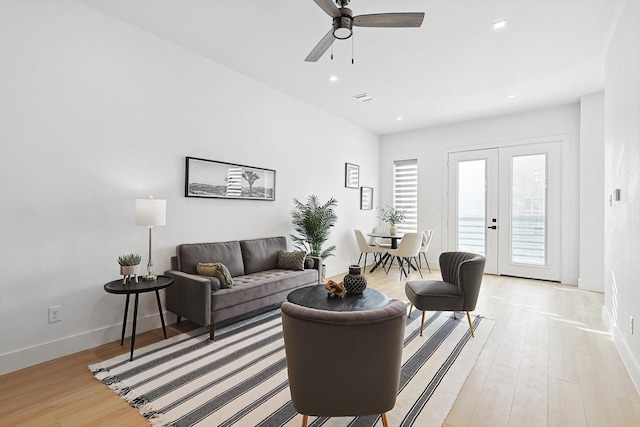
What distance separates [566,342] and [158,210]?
4.01 meters

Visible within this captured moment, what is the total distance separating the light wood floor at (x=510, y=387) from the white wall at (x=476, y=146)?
2399 mm

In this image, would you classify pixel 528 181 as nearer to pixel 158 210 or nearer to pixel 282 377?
pixel 282 377

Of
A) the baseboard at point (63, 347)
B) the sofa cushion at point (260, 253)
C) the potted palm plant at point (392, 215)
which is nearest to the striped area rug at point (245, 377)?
the baseboard at point (63, 347)

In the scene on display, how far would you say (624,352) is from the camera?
8.57ft

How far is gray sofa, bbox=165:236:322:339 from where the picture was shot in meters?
2.96

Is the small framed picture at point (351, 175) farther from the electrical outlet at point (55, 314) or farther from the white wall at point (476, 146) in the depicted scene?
the electrical outlet at point (55, 314)

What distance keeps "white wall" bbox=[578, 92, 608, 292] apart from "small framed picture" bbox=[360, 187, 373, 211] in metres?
3.63

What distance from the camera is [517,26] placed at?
302 cm

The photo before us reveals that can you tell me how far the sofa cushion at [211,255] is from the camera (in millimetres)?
3375

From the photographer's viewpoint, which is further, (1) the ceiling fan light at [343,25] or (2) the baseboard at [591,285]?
(2) the baseboard at [591,285]

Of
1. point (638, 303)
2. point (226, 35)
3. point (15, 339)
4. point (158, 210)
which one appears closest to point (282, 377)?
point (158, 210)

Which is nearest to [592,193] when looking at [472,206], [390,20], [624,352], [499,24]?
[472,206]

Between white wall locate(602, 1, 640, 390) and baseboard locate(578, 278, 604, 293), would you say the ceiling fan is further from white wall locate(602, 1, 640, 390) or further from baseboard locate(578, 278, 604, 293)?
baseboard locate(578, 278, 604, 293)

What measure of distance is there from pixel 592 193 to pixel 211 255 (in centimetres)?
558
